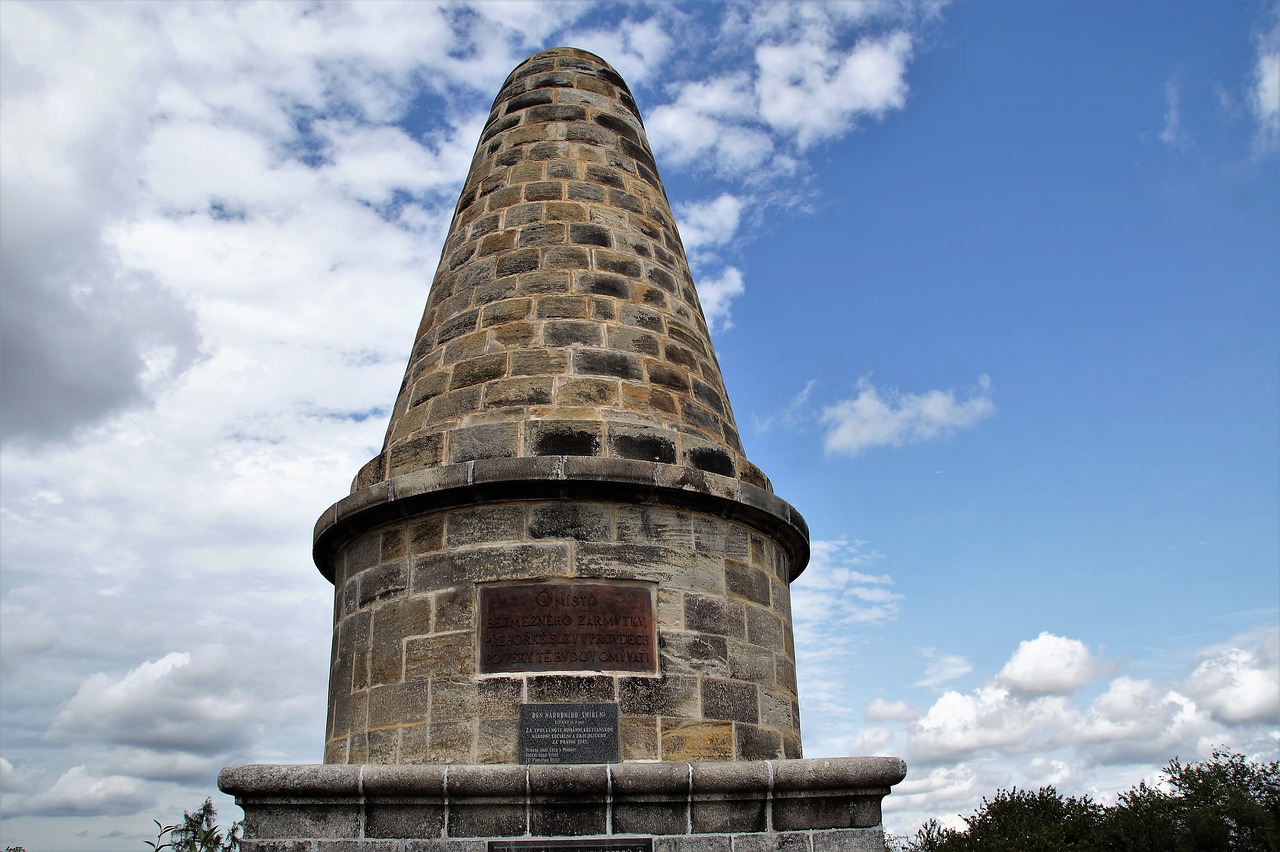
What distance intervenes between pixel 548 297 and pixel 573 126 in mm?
2103

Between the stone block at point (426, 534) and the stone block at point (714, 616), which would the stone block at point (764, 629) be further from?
the stone block at point (426, 534)

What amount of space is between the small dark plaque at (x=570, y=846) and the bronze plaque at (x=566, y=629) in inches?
A: 37.2

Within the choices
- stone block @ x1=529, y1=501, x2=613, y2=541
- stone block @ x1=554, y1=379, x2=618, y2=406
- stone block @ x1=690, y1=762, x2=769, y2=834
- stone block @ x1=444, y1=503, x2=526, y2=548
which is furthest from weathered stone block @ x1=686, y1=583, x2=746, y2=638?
stone block @ x1=554, y1=379, x2=618, y2=406

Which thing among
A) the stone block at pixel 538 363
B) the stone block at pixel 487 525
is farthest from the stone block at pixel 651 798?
the stone block at pixel 538 363

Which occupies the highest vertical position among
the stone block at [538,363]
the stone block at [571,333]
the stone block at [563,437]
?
the stone block at [571,333]

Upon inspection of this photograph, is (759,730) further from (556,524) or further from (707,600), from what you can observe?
(556,524)

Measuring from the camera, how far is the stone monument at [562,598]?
4.77 meters

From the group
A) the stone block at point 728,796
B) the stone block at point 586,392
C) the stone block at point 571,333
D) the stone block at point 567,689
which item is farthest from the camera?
the stone block at point 571,333

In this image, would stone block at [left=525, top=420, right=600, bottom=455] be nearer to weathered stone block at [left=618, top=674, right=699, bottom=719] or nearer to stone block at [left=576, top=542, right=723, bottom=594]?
stone block at [left=576, top=542, right=723, bottom=594]

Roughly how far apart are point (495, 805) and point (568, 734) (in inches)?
23.7

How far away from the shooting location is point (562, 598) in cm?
551

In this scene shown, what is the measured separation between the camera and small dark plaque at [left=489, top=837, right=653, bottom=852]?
469cm

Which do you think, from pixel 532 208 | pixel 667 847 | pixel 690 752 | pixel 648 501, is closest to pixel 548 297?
pixel 532 208

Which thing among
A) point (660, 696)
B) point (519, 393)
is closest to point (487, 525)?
point (519, 393)
